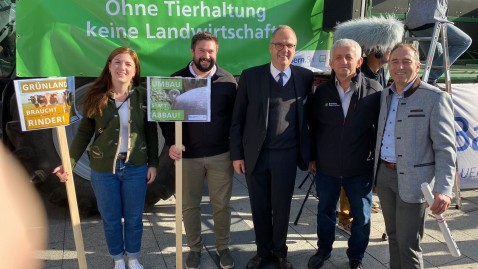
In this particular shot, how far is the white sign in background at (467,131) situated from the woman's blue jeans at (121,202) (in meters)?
3.09

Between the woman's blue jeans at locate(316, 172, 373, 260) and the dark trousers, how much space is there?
0.86ft

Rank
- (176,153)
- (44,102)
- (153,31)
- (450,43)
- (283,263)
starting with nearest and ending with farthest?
(44,102), (176,153), (283,263), (153,31), (450,43)

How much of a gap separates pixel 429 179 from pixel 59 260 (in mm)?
2738

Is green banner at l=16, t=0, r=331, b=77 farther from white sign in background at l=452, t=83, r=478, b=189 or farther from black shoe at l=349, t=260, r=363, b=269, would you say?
black shoe at l=349, t=260, r=363, b=269

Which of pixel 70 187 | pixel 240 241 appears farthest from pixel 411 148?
pixel 70 187

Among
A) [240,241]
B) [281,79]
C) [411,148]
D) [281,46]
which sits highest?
[281,46]

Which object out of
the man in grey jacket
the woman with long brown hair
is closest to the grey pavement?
the woman with long brown hair

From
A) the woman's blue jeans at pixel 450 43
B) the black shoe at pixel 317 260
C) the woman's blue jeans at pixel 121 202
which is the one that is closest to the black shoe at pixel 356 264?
the black shoe at pixel 317 260

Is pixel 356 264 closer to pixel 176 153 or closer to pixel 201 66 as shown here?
pixel 176 153

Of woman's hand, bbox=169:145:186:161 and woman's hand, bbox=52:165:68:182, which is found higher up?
woman's hand, bbox=169:145:186:161

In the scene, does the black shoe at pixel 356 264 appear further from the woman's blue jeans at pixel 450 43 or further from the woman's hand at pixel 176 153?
the woman's blue jeans at pixel 450 43

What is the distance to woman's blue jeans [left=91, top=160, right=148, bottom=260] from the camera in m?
2.76

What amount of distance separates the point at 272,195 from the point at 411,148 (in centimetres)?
101

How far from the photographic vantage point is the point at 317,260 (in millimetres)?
3107
